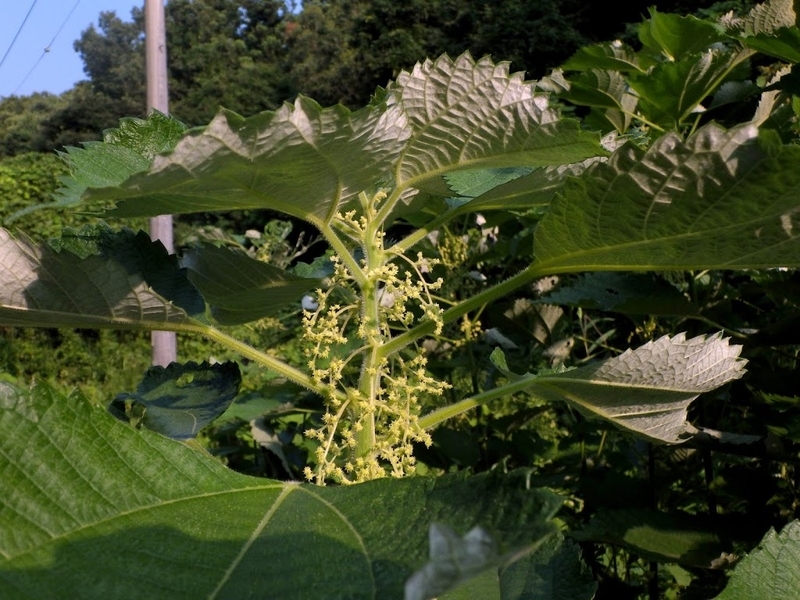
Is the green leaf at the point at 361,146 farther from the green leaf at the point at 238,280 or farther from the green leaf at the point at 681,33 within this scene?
the green leaf at the point at 681,33

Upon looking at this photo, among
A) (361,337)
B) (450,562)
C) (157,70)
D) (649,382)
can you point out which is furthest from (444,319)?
(157,70)

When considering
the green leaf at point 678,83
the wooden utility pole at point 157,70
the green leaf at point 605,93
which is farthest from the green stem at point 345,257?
the wooden utility pole at point 157,70

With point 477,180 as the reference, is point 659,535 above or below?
below

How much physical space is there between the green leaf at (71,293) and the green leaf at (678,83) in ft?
2.73

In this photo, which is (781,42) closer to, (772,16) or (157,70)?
(772,16)

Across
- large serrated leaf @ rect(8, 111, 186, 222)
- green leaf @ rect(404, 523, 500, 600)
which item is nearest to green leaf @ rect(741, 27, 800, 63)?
large serrated leaf @ rect(8, 111, 186, 222)

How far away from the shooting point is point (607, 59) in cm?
144

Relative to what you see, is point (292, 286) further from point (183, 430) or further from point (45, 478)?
point (45, 478)

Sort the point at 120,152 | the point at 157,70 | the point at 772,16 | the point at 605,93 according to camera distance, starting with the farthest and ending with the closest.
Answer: the point at 157,70 < the point at 605,93 < the point at 772,16 < the point at 120,152

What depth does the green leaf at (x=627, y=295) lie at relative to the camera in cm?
118

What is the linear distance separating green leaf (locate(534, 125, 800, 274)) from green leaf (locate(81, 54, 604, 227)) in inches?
2.5

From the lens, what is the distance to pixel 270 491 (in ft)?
Result: 1.69

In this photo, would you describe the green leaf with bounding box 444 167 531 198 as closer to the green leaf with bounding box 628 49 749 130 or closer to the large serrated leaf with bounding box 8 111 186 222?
the large serrated leaf with bounding box 8 111 186 222

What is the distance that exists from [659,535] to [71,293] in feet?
2.95
